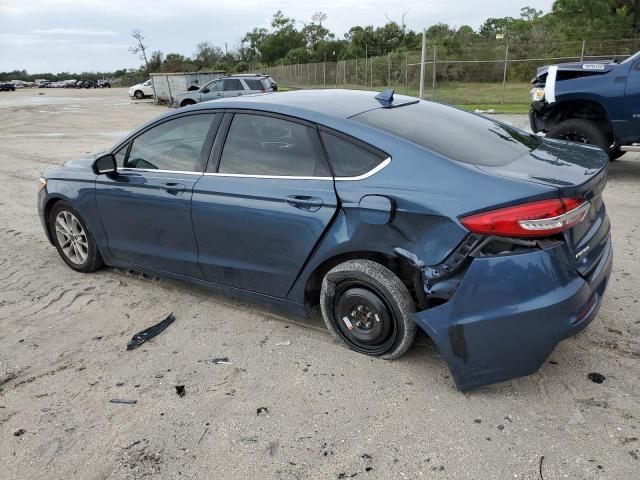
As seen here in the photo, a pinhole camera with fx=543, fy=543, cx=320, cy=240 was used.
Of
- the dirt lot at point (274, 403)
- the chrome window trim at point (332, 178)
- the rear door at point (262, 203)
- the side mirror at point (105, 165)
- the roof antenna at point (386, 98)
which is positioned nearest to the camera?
the dirt lot at point (274, 403)

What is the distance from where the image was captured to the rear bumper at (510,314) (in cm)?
261

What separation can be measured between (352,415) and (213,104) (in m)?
2.34

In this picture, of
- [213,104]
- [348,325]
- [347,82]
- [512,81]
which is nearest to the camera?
[348,325]

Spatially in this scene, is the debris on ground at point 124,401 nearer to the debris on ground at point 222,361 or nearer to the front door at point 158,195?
the debris on ground at point 222,361

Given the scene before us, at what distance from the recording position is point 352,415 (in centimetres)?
284

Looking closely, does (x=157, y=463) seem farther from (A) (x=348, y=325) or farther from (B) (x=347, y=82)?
(B) (x=347, y=82)

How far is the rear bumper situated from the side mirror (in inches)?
108

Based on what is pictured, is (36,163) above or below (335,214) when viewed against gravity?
below

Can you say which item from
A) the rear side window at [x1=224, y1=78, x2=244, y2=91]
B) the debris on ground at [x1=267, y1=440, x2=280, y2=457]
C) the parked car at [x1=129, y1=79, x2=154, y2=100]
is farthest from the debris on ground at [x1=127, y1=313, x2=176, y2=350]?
the parked car at [x1=129, y1=79, x2=154, y2=100]

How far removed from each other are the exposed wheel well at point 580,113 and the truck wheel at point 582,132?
9 cm

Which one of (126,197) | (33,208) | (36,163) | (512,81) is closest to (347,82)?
(512,81)

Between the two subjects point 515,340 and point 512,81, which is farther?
point 512,81

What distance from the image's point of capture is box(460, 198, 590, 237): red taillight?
258 centimetres

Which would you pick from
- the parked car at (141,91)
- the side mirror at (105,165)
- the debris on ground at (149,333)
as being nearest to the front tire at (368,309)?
the debris on ground at (149,333)
